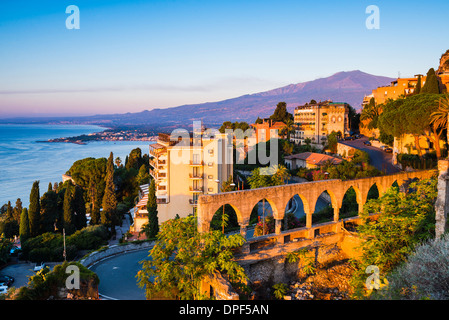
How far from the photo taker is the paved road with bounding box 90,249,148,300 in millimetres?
16375

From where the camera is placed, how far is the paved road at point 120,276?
16375 millimetres

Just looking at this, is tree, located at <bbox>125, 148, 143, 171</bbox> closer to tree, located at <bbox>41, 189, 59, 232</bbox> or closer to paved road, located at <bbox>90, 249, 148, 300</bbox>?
tree, located at <bbox>41, 189, 59, 232</bbox>

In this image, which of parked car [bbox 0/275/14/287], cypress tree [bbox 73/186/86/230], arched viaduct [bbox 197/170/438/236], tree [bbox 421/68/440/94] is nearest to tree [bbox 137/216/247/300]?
arched viaduct [bbox 197/170/438/236]

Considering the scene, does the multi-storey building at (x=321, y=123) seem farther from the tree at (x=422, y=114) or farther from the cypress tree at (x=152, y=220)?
the cypress tree at (x=152, y=220)

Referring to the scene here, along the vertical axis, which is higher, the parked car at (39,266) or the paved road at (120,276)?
the paved road at (120,276)

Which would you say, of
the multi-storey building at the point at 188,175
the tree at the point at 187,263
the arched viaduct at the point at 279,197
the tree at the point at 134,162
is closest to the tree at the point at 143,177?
the tree at the point at 134,162

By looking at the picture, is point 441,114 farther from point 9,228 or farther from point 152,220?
point 9,228

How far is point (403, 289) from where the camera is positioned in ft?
32.4

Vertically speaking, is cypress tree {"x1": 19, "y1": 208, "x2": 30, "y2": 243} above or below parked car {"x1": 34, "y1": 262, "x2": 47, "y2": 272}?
above

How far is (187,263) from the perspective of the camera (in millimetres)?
12211

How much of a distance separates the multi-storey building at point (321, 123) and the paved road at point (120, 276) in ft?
123

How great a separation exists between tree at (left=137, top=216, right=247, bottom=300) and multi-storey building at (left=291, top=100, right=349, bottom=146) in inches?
1634

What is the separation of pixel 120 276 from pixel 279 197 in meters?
9.83

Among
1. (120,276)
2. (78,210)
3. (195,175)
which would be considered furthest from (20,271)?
(195,175)
